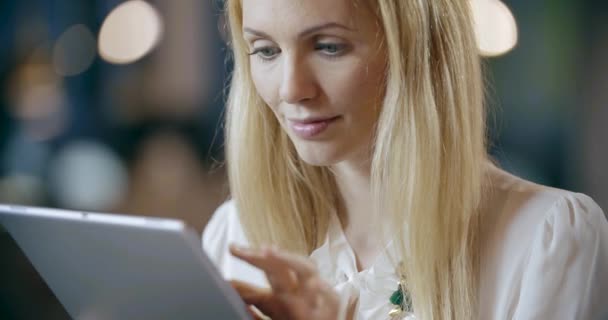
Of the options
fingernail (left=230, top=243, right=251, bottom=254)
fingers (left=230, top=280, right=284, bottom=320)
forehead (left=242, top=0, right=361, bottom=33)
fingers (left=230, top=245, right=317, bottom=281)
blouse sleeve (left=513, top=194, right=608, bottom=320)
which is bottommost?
blouse sleeve (left=513, top=194, right=608, bottom=320)

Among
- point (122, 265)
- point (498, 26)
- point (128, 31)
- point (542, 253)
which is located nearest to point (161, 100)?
point (128, 31)

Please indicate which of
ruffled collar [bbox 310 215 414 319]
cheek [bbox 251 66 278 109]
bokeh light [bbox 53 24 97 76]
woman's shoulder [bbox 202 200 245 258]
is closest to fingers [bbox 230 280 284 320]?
ruffled collar [bbox 310 215 414 319]

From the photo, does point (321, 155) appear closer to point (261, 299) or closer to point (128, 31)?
point (261, 299)

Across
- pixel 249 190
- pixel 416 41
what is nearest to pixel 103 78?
pixel 249 190

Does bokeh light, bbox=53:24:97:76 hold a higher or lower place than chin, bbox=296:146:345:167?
lower

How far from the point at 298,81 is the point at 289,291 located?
35 cm

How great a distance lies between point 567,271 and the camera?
107 cm

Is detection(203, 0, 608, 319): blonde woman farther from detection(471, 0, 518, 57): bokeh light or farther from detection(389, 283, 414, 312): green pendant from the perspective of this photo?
detection(471, 0, 518, 57): bokeh light

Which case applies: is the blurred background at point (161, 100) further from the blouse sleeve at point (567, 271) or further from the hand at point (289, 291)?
the hand at point (289, 291)

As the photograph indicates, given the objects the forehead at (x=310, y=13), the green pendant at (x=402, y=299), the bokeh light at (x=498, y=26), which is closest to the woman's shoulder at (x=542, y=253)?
the green pendant at (x=402, y=299)

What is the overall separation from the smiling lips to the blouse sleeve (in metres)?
0.33

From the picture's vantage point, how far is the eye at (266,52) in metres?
1.19

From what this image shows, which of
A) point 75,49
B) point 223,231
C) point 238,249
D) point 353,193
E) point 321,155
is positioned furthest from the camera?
point 75,49

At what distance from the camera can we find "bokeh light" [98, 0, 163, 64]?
13.9 feet
